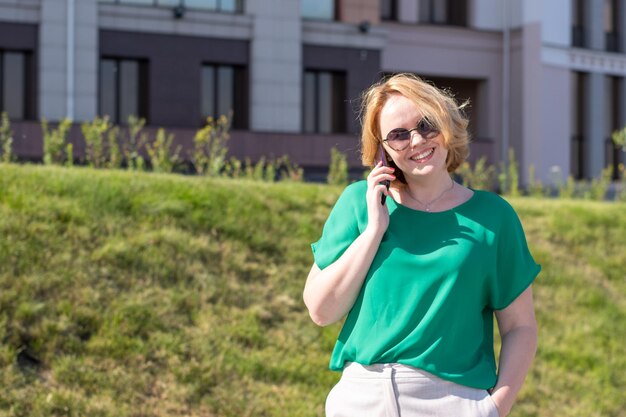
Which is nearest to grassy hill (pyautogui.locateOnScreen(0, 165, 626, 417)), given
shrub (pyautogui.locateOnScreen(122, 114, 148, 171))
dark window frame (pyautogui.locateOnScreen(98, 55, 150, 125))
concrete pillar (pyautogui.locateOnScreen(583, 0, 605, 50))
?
shrub (pyautogui.locateOnScreen(122, 114, 148, 171))

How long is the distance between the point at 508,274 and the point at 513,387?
34 cm

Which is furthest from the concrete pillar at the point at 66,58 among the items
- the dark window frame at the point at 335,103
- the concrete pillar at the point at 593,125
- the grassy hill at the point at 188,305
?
the concrete pillar at the point at 593,125

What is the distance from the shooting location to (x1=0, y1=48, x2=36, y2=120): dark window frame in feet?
85.6

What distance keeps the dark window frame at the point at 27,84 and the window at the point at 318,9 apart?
7.28 metres

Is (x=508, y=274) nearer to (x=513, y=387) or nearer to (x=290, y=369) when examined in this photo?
(x=513, y=387)

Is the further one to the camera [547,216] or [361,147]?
[547,216]

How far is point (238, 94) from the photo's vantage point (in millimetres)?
28750

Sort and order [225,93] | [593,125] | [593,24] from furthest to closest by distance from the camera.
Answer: [593,24] < [593,125] < [225,93]

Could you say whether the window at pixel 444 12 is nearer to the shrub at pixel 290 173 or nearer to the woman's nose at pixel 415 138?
the shrub at pixel 290 173

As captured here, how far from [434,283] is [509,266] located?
0.85 ft

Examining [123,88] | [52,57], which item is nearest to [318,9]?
[123,88]

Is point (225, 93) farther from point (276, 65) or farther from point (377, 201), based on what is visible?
point (377, 201)

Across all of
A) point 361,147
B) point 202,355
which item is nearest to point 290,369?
point 202,355

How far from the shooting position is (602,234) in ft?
41.4
